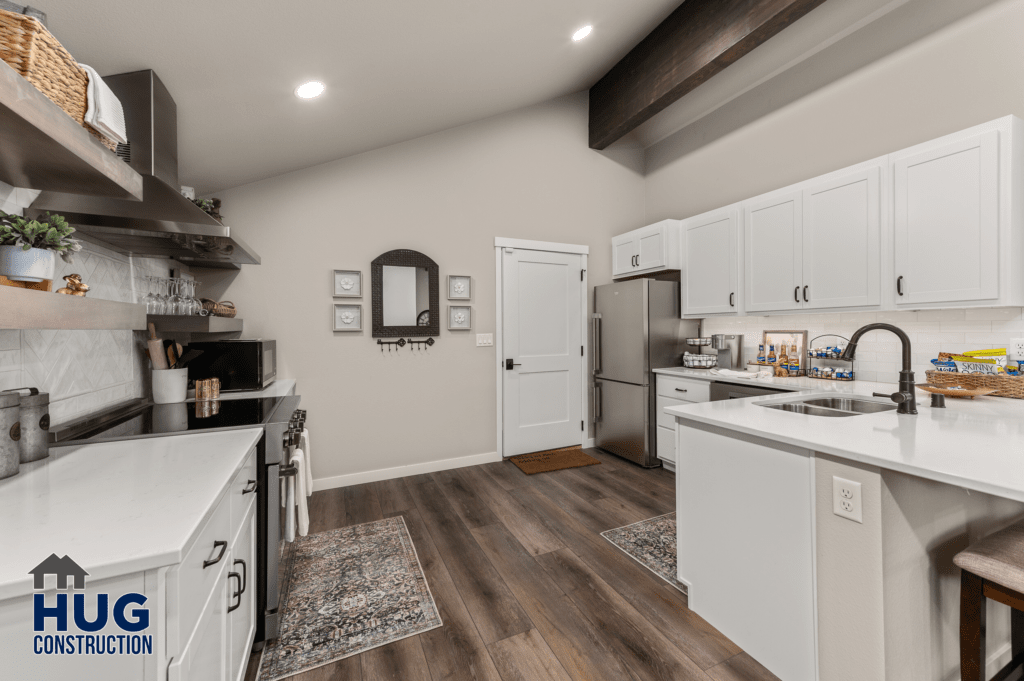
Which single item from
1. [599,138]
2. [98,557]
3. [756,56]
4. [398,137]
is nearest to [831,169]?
[756,56]

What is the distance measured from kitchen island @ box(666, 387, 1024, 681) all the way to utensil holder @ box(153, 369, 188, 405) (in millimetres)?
2532

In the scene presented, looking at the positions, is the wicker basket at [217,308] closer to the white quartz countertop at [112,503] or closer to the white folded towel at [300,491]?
the white folded towel at [300,491]

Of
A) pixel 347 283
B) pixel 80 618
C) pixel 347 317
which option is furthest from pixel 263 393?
pixel 80 618

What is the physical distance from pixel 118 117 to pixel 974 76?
4094 mm

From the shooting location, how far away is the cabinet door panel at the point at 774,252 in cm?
305

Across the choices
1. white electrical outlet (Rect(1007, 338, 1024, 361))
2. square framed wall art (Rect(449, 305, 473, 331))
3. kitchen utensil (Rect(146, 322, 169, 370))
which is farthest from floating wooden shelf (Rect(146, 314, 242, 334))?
white electrical outlet (Rect(1007, 338, 1024, 361))

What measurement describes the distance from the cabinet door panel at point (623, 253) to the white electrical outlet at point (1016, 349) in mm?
2599

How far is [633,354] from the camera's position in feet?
12.9

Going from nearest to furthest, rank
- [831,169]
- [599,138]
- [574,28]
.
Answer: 1. [574,28]
2. [831,169]
3. [599,138]

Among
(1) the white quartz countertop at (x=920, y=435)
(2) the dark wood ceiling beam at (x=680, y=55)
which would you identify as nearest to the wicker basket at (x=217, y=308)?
(1) the white quartz countertop at (x=920, y=435)

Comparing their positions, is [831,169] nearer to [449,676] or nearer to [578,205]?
[578,205]

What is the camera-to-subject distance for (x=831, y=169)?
315cm

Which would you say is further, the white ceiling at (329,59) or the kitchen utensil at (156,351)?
the kitchen utensil at (156,351)

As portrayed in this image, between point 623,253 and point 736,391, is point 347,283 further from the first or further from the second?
point 736,391
